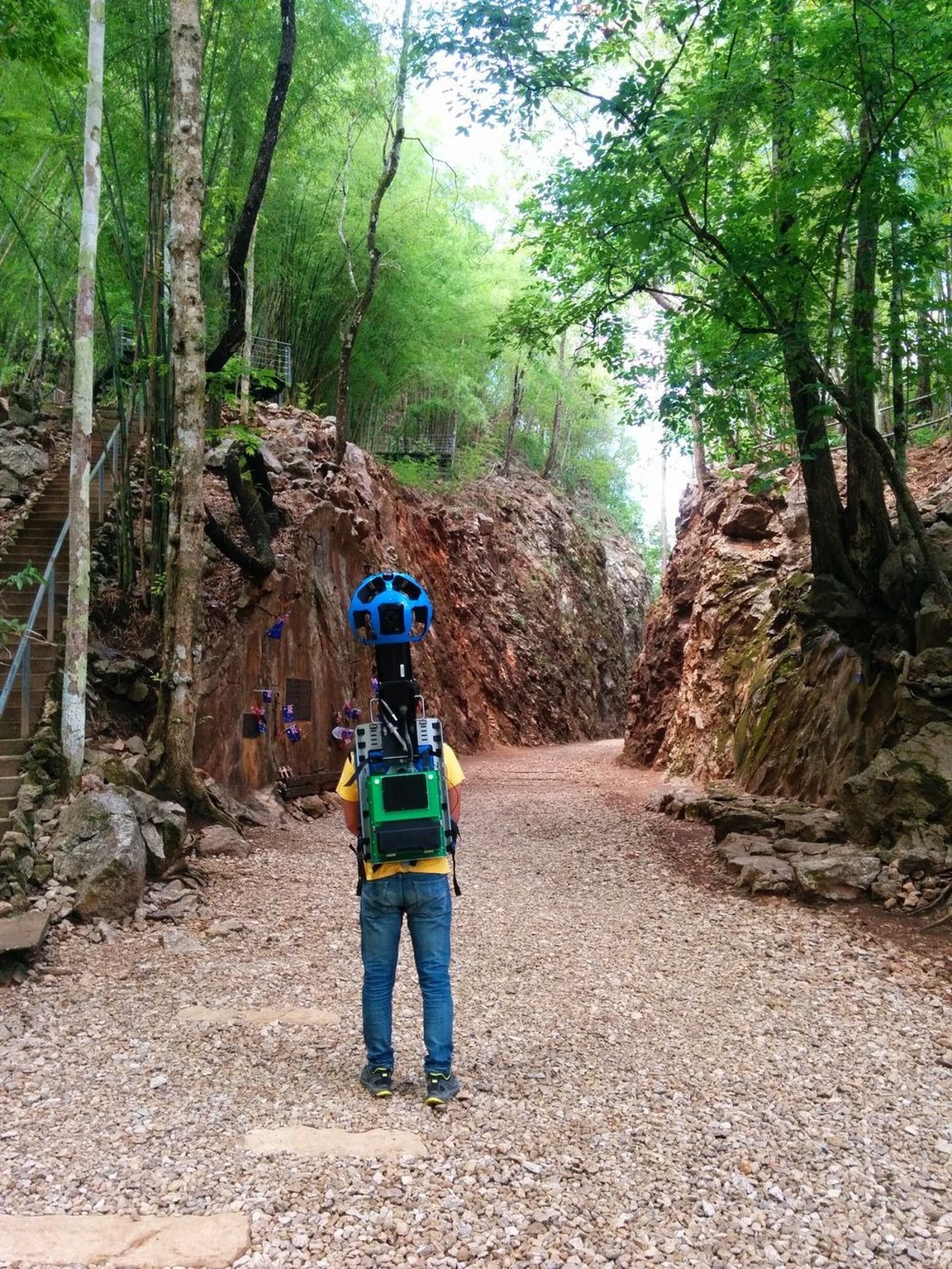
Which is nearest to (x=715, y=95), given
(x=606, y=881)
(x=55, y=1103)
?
(x=606, y=881)

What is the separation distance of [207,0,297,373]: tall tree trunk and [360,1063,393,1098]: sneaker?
21.6 ft

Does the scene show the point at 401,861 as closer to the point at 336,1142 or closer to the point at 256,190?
the point at 336,1142

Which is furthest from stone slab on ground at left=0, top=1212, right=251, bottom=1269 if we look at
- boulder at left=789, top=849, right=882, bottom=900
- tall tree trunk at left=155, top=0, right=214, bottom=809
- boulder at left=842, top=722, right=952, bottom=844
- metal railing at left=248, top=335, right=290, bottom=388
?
metal railing at left=248, top=335, right=290, bottom=388

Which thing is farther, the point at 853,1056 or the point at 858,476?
the point at 858,476

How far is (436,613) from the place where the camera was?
17.3m

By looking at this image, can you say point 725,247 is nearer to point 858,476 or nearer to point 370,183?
point 858,476

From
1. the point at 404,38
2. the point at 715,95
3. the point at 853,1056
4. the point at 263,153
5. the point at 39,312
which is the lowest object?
the point at 853,1056

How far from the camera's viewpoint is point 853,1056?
344 cm

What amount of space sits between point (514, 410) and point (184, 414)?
1809cm

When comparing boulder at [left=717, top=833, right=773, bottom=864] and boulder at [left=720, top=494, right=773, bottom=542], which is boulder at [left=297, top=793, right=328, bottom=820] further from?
boulder at [left=720, top=494, right=773, bottom=542]

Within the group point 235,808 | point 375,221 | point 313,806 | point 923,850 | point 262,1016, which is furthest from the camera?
point 375,221

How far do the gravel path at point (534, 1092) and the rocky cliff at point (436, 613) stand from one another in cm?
357

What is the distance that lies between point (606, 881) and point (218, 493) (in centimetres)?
695

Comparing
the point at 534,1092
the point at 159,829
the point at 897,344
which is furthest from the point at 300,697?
the point at 534,1092
